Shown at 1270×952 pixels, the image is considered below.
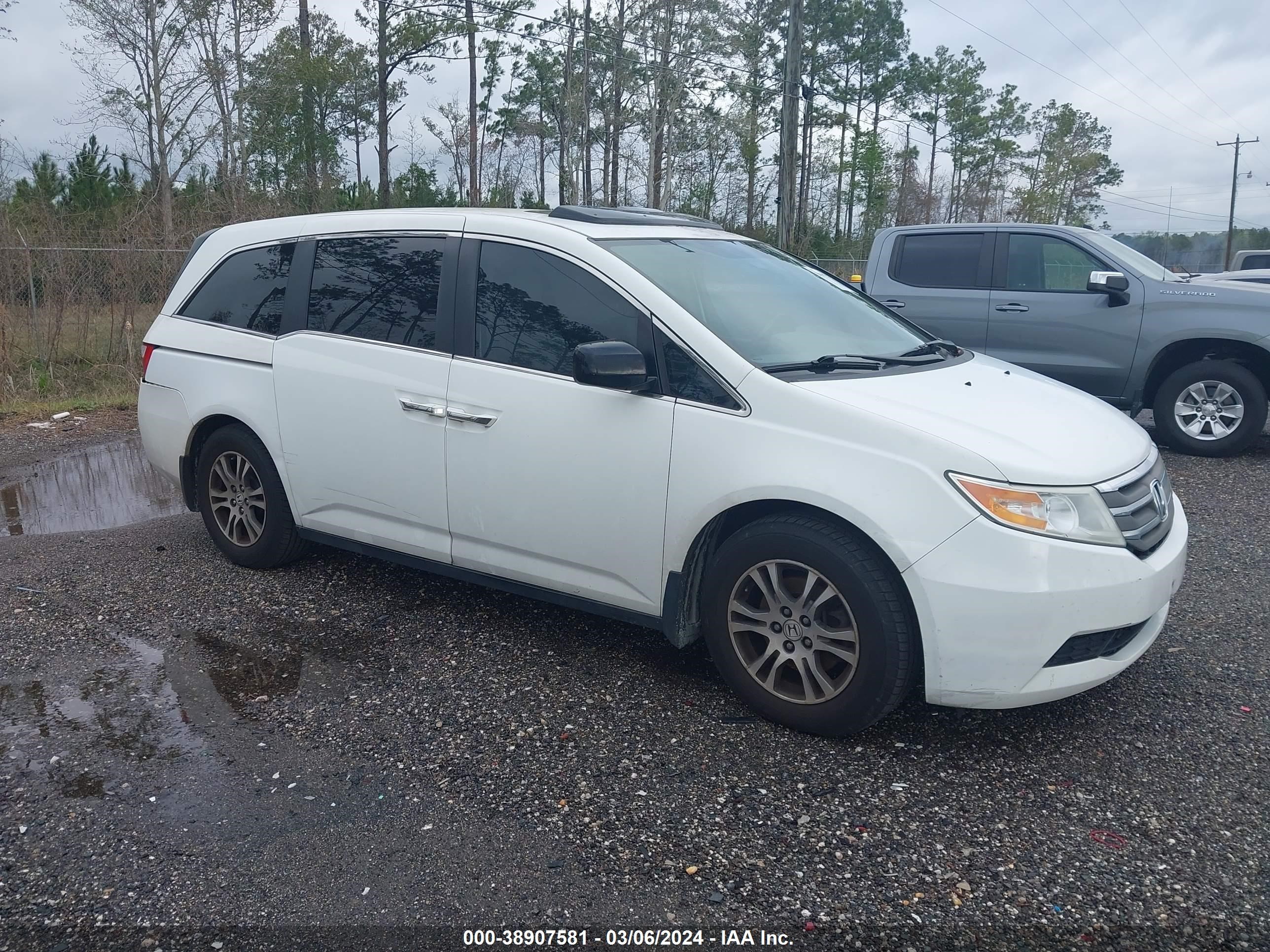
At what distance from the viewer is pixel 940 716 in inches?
144

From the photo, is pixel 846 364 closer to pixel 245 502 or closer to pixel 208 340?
pixel 245 502

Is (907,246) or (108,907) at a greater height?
(907,246)

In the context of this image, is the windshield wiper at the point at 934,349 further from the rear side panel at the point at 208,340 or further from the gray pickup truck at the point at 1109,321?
the gray pickup truck at the point at 1109,321

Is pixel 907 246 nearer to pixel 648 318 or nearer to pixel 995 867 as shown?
pixel 648 318

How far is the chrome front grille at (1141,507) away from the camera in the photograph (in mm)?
3254

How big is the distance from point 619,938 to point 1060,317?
7589 mm

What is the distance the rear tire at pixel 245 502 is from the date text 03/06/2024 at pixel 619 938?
3001 millimetres

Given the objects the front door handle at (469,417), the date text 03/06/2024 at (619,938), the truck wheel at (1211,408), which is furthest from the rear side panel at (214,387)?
the truck wheel at (1211,408)

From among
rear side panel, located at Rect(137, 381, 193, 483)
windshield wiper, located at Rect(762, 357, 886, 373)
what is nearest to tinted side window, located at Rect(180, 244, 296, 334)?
rear side panel, located at Rect(137, 381, 193, 483)

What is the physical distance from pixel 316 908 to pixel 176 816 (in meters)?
0.72

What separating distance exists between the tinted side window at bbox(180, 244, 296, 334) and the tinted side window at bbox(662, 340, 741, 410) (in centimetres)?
227

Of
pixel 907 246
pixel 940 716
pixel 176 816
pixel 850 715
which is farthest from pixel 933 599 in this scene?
pixel 907 246

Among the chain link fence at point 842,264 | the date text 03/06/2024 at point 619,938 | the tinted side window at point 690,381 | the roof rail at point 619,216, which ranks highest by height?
the chain link fence at point 842,264

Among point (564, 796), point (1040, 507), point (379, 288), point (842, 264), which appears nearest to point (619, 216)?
point (379, 288)
